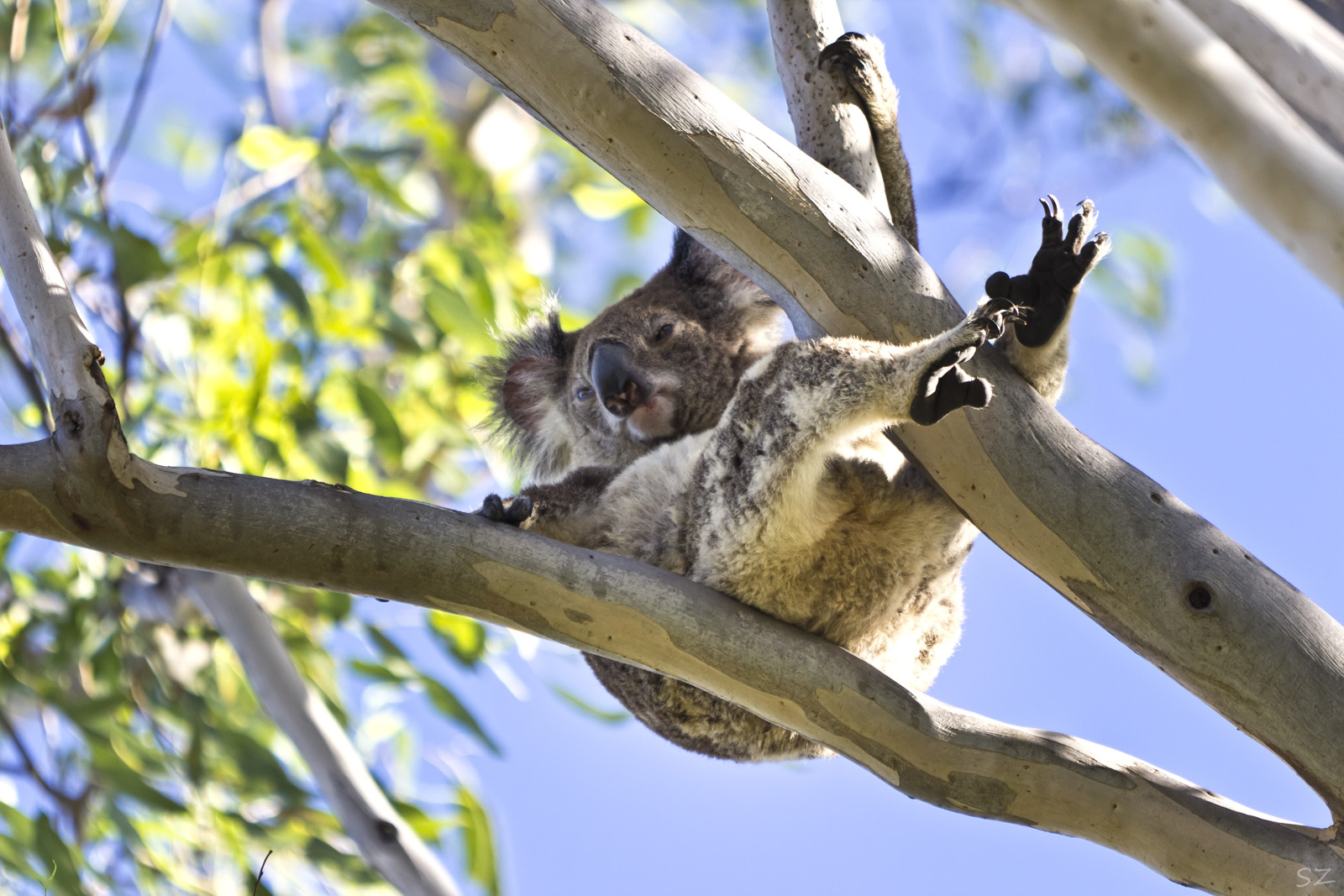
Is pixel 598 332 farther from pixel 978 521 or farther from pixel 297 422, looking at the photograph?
pixel 978 521

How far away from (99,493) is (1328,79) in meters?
1.28

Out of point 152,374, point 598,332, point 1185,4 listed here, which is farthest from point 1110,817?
point 152,374

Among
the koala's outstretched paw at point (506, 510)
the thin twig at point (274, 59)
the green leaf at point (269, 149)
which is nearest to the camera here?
the koala's outstretched paw at point (506, 510)

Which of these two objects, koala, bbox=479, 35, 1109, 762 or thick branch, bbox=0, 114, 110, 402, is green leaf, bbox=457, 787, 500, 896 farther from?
thick branch, bbox=0, 114, 110, 402

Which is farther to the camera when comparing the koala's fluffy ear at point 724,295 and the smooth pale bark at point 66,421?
the koala's fluffy ear at point 724,295

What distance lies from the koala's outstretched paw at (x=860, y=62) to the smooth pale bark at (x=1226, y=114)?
74 cm

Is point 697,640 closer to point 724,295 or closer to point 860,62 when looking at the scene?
point 860,62

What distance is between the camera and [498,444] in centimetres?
284

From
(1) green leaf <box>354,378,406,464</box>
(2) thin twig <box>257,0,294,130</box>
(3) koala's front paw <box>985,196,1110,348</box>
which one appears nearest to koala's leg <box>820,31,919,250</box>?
(3) koala's front paw <box>985,196,1110,348</box>

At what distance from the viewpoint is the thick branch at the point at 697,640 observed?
4.39 ft

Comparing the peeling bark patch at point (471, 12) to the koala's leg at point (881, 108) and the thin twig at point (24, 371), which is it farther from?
the thin twig at point (24, 371)

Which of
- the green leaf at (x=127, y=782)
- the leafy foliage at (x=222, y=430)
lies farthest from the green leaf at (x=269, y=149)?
the green leaf at (x=127, y=782)

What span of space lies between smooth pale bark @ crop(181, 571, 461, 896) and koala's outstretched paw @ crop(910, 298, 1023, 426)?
4.60 feet

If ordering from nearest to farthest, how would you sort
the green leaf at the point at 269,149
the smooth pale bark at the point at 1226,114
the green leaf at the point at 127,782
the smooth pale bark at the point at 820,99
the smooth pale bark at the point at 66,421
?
the smooth pale bark at the point at 1226,114 → the smooth pale bark at the point at 66,421 → the smooth pale bark at the point at 820,99 → the green leaf at the point at 127,782 → the green leaf at the point at 269,149
